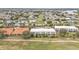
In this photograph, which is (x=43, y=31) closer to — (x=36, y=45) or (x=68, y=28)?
(x=36, y=45)

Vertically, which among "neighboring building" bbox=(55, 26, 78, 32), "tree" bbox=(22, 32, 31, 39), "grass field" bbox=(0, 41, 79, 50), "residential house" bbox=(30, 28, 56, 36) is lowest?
"grass field" bbox=(0, 41, 79, 50)

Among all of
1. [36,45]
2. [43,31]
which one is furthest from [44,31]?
[36,45]

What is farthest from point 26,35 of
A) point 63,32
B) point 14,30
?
point 63,32

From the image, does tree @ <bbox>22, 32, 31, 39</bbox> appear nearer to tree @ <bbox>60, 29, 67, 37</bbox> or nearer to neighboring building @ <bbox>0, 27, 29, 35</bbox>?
neighboring building @ <bbox>0, 27, 29, 35</bbox>

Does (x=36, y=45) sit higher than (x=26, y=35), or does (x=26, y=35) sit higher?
(x=26, y=35)

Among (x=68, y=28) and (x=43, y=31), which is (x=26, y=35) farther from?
(x=68, y=28)

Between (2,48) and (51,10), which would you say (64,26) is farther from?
(2,48)

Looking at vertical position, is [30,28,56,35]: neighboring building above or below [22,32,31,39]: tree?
above

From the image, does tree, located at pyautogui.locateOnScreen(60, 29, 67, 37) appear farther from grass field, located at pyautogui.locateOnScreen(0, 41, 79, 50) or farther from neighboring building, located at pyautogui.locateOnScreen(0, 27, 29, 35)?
neighboring building, located at pyautogui.locateOnScreen(0, 27, 29, 35)

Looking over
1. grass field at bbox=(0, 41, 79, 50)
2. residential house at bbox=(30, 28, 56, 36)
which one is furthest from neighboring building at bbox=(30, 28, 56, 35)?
grass field at bbox=(0, 41, 79, 50)

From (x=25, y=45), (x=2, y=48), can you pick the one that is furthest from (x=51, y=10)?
(x=2, y=48)
